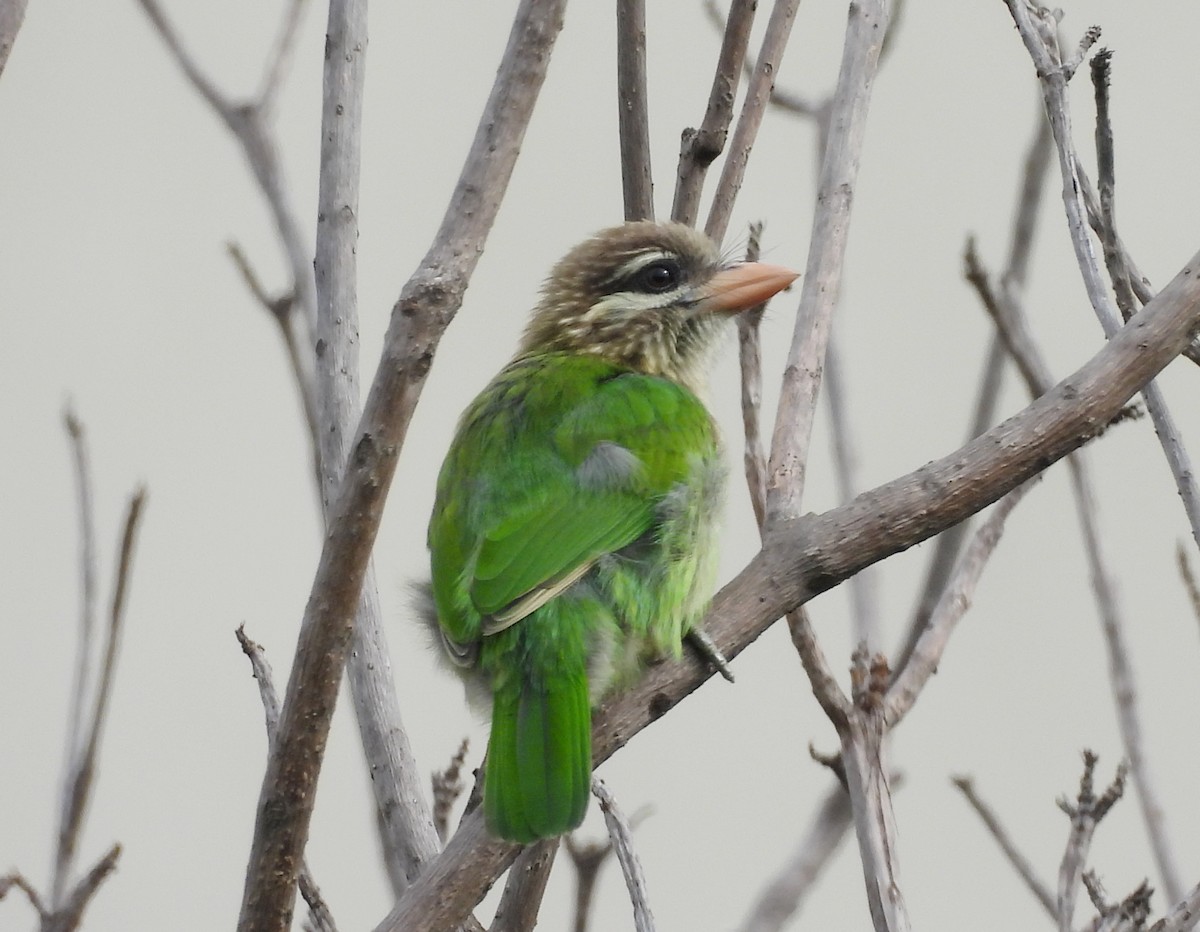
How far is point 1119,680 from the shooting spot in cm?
293

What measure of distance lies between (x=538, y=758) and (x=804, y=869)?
0.81 meters

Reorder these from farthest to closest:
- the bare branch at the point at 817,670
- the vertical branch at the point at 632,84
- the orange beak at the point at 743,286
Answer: the orange beak at the point at 743,286, the vertical branch at the point at 632,84, the bare branch at the point at 817,670

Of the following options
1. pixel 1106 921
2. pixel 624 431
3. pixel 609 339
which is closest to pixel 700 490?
pixel 624 431

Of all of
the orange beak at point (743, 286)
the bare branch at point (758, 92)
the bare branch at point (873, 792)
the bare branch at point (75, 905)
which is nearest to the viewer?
the bare branch at point (873, 792)

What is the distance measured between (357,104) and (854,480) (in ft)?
4.45

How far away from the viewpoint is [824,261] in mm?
2902

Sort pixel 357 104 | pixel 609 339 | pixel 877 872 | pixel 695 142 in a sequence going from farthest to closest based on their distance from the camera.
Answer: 1. pixel 609 339
2. pixel 695 142
3. pixel 357 104
4. pixel 877 872

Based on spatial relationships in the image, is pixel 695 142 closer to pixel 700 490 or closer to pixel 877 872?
pixel 700 490

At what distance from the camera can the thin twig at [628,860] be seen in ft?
7.68

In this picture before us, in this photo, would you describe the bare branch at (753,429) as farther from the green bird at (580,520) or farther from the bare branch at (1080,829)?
the bare branch at (1080,829)

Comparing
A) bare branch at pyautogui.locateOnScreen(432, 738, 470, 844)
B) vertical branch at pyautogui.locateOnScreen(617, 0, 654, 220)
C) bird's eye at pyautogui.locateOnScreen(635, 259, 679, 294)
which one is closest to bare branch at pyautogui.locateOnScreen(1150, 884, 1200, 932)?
bare branch at pyautogui.locateOnScreen(432, 738, 470, 844)

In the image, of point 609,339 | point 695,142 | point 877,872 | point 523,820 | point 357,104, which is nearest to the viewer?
point 877,872

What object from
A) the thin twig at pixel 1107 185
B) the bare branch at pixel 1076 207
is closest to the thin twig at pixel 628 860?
the bare branch at pixel 1076 207

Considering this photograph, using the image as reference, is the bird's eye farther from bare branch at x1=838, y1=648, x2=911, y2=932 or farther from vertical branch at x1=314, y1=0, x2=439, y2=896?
bare branch at x1=838, y1=648, x2=911, y2=932
